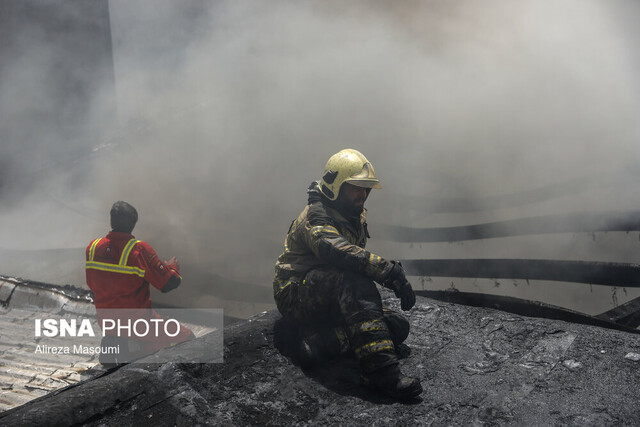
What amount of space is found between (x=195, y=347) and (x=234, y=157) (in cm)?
855

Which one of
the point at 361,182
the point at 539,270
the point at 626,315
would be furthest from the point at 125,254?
the point at 539,270

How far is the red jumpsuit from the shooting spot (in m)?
3.59

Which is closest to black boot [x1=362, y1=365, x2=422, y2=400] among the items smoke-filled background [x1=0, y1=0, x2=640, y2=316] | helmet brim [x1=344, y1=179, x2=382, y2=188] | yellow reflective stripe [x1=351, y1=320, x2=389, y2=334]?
yellow reflective stripe [x1=351, y1=320, x2=389, y2=334]

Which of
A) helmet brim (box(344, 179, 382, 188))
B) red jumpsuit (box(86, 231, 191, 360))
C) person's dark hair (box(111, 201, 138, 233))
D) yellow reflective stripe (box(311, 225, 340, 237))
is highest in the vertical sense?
helmet brim (box(344, 179, 382, 188))

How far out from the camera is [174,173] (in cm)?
1101

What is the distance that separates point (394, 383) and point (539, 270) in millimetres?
2928

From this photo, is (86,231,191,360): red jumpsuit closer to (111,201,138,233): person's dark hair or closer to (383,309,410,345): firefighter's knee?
(111,201,138,233): person's dark hair

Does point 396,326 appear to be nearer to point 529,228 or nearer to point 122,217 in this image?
point 122,217

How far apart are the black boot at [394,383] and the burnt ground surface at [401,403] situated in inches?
2.3

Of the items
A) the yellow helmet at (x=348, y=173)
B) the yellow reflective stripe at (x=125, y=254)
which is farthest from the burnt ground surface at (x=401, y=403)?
the yellow helmet at (x=348, y=173)

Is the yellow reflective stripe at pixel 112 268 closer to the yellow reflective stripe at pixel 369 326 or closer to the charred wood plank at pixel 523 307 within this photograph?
the yellow reflective stripe at pixel 369 326

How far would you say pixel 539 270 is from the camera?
491cm

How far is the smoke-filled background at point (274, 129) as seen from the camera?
8234mm

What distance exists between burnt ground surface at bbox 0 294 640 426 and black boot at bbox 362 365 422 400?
0.19 feet
